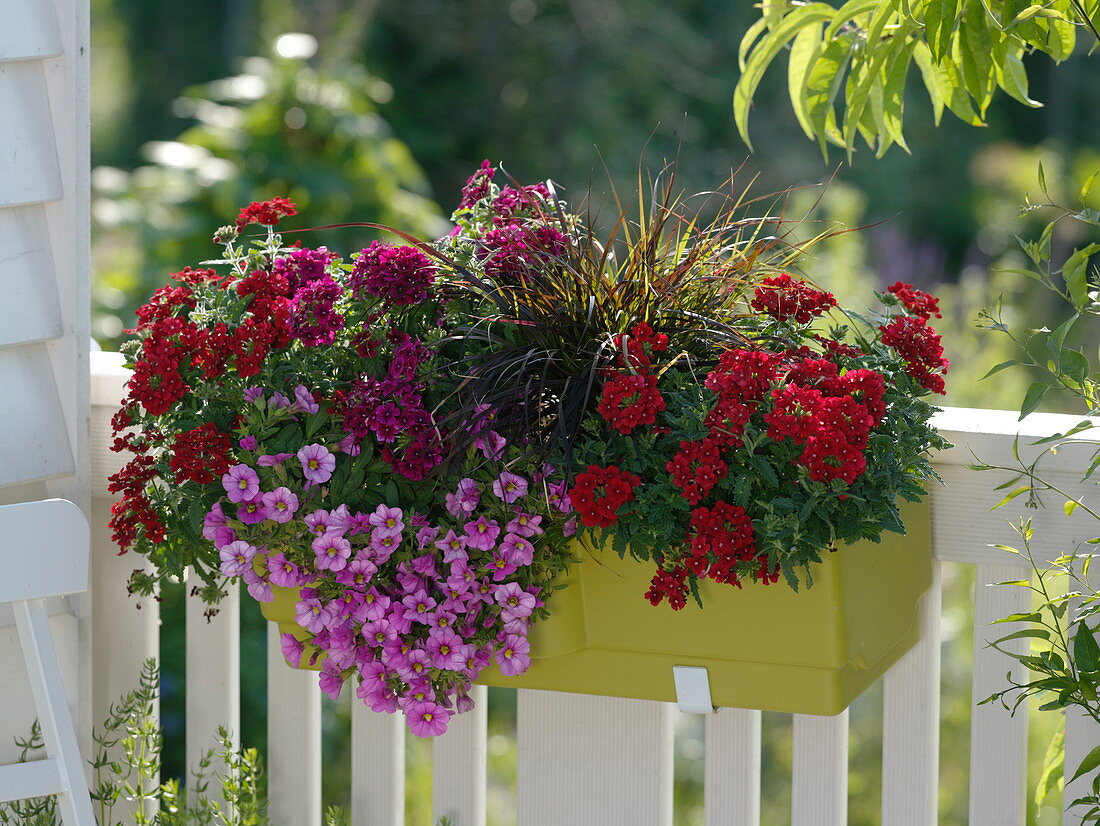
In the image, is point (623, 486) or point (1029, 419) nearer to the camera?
point (623, 486)

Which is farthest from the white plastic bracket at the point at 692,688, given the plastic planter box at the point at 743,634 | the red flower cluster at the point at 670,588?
the red flower cluster at the point at 670,588

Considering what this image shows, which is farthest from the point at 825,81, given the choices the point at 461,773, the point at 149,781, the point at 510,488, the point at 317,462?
the point at 149,781

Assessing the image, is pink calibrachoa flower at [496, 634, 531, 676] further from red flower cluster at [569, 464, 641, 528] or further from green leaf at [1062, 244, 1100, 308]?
green leaf at [1062, 244, 1100, 308]

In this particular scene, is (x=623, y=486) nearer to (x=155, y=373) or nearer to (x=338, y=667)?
(x=338, y=667)

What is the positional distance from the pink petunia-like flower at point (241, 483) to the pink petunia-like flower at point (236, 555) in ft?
0.16

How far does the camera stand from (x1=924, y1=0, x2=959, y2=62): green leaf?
1.14 metres

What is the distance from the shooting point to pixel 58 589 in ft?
4.45

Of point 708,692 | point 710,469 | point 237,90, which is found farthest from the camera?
point 237,90

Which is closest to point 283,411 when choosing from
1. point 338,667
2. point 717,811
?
point 338,667

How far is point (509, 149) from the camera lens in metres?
7.50

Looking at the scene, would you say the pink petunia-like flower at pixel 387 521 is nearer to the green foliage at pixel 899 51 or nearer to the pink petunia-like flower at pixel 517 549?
the pink petunia-like flower at pixel 517 549

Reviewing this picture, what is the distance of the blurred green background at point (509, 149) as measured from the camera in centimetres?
318

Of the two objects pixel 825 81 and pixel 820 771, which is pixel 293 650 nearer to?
pixel 820 771

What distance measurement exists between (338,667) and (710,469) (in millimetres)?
489
